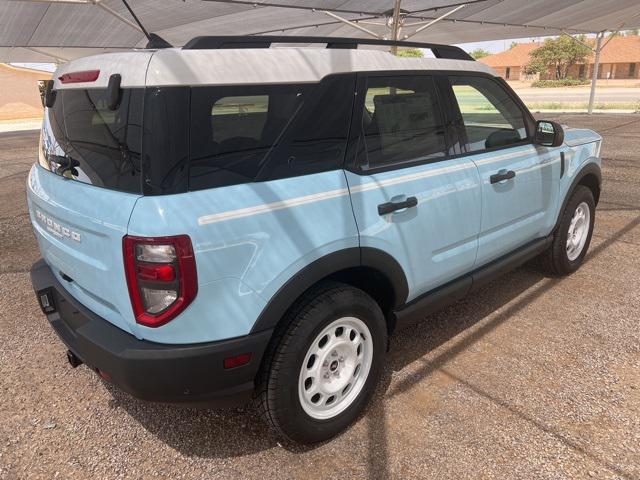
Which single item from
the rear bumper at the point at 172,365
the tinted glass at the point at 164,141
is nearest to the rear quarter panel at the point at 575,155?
the rear bumper at the point at 172,365

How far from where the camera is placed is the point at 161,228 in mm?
1789

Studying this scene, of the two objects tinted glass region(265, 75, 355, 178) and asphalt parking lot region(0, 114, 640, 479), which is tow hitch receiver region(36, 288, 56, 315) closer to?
asphalt parking lot region(0, 114, 640, 479)

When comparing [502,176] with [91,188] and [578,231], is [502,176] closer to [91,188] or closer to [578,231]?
[578,231]

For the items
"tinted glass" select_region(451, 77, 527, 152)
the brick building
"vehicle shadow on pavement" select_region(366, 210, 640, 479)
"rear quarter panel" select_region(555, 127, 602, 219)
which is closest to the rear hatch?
"vehicle shadow on pavement" select_region(366, 210, 640, 479)

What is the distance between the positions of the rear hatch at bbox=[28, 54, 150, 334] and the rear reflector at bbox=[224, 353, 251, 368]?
1.33 feet

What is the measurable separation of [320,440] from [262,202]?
122cm

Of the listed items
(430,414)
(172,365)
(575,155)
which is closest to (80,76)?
(172,365)

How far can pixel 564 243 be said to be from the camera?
13.4ft

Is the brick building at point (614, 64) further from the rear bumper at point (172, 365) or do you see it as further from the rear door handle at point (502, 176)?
the rear bumper at point (172, 365)

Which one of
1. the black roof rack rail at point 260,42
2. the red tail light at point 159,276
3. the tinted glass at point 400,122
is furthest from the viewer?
the tinted glass at point 400,122

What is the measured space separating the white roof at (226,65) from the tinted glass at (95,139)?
75 mm

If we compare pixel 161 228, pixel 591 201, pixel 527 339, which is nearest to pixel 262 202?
pixel 161 228

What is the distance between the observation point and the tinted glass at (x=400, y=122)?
252 centimetres

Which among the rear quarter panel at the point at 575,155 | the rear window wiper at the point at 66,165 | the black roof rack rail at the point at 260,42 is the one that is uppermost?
the black roof rack rail at the point at 260,42
